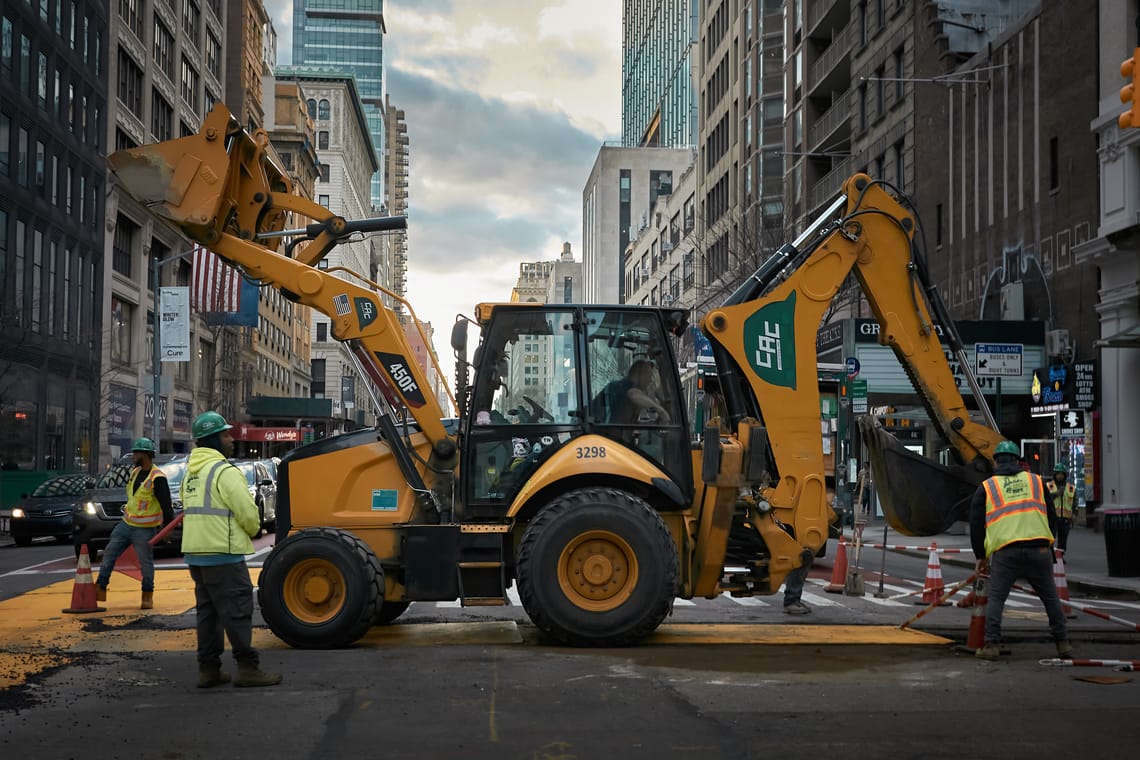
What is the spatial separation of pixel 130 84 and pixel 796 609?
47011mm

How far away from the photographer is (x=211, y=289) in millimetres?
38656

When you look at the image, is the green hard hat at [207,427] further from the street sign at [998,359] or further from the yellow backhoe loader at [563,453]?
the street sign at [998,359]

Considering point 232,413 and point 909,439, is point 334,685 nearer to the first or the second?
point 909,439

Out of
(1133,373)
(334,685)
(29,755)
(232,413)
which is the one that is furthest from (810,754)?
(232,413)

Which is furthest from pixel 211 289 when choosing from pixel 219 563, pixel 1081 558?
pixel 219 563

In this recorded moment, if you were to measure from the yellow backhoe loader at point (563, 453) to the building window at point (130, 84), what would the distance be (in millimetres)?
43605

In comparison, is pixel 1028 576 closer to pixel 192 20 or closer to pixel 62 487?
pixel 62 487

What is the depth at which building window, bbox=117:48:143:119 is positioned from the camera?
50.8 metres

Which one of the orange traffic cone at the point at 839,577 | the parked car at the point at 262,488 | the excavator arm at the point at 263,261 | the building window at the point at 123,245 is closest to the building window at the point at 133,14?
the building window at the point at 123,245

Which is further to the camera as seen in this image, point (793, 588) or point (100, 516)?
point (100, 516)

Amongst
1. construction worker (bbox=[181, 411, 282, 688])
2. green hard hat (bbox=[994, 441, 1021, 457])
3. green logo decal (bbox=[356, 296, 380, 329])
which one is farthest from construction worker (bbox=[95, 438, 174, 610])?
green hard hat (bbox=[994, 441, 1021, 457])

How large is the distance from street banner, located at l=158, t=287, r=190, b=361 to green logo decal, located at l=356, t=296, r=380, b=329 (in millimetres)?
26105

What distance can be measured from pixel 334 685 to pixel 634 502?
9.73 ft

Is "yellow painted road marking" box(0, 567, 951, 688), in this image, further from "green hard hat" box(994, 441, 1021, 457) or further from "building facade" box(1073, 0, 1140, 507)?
"building facade" box(1073, 0, 1140, 507)
